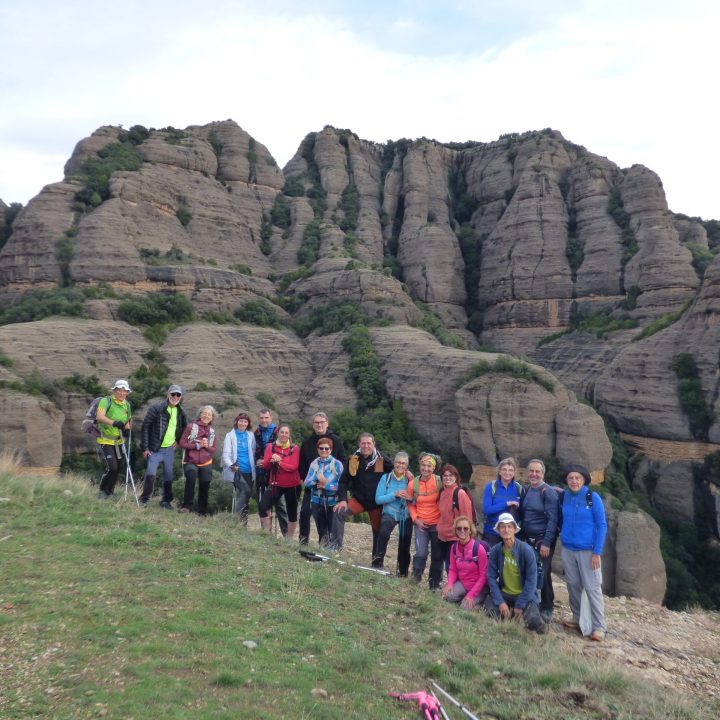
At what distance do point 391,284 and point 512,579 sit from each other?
32.5 metres

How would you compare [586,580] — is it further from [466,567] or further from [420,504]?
[420,504]

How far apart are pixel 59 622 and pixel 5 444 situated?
18.8 metres

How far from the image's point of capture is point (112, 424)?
10734 mm

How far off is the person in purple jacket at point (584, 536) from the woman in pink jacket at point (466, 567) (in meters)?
1.47

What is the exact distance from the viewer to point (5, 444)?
21.2 meters

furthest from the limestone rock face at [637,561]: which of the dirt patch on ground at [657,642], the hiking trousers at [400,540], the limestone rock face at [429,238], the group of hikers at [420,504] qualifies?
the limestone rock face at [429,238]

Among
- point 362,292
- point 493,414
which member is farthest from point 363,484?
point 362,292

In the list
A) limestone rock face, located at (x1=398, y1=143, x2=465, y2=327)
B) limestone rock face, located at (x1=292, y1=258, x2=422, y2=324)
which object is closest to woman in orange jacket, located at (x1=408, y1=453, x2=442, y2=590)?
limestone rock face, located at (x1=292, y1=258, x2=422, y2=324)

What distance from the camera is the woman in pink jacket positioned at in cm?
838

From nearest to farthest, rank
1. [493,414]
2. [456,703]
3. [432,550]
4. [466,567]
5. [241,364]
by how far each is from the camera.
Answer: [456,703]
[466,567]
[432,550]
[493,414]
[241,364]

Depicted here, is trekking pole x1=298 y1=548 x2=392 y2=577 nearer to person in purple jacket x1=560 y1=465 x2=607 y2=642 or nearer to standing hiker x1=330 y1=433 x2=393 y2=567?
standing hiker x1=330 y1=433 x2=393 y2=567

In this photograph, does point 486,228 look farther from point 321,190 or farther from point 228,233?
point 228,233

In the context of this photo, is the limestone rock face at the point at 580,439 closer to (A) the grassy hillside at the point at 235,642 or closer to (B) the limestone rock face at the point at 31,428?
(A) the grassy hillside at the point at 235,642

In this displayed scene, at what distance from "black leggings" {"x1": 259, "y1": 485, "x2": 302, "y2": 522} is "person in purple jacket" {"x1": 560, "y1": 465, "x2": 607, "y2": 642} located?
5.09 meters
